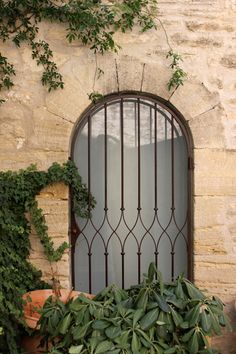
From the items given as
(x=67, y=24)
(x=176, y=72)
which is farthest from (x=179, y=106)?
(x=67, y=24)

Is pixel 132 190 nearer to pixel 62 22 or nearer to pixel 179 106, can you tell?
pixel 179 106

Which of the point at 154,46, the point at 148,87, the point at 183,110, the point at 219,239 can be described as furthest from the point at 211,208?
the point at 154,46

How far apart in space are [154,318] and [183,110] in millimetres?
1799

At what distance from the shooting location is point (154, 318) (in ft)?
10.8

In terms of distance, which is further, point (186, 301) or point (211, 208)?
point (211, 208)

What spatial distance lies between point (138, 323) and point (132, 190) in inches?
53.9

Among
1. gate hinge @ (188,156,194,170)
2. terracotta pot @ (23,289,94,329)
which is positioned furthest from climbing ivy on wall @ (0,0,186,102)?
terracotta pot @ (23,289,94,329)

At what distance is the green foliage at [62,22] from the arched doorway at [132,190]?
0.48 metres

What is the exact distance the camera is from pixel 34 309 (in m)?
3.77

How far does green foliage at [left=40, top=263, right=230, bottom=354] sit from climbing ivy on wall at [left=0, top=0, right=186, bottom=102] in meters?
1.70

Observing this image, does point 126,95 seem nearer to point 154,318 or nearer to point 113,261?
point 113,261

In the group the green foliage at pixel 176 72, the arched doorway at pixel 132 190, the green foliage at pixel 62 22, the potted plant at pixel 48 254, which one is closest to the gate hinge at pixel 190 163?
the arched doorway at pixel 132 190

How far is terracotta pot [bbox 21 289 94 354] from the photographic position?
377 cm

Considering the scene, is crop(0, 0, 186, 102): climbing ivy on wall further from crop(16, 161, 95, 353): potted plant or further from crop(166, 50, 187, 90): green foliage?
crop(16, 161, 95, 353): potted plant
